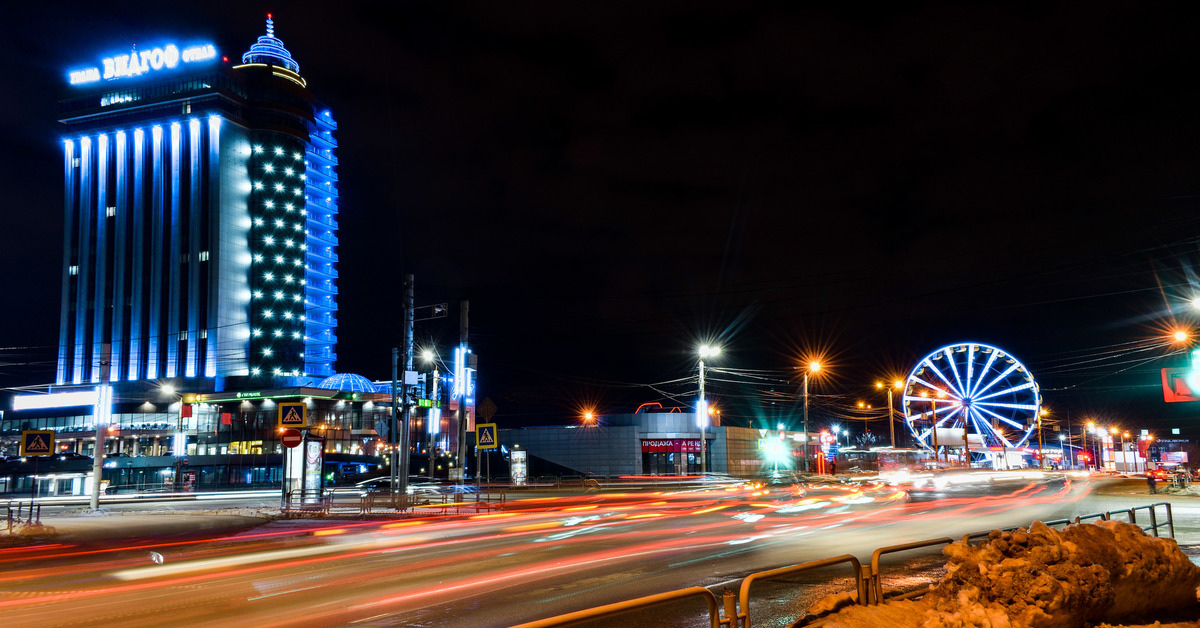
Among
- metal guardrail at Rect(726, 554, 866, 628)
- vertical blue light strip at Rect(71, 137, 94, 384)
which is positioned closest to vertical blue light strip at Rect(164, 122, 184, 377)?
vertical blue light strip at Rect(71, 137, 94, 384)

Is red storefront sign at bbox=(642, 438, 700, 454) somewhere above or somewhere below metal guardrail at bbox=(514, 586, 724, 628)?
below

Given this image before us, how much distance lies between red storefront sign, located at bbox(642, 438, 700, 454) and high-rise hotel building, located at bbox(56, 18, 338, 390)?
57516mm

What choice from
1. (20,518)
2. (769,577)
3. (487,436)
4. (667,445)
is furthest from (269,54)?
(769,577)

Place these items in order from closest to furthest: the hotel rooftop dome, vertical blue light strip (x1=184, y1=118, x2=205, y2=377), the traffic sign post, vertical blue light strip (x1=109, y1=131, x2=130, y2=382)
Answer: the traffic sign post
vertical blue light strip (x1=184, y1=118, x2=205, y2=377)
vertical blue light strip (x1=109, y1=131, x2=130, y2=382)
the hotel rooftop dome

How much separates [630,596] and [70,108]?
128m

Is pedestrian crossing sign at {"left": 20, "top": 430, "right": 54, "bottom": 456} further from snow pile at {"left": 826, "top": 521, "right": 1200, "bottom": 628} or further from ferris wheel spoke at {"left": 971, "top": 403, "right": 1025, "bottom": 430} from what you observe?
ferris wheel spoke at {"left": 971, "top": 403, "right": 1025, "bottom": 430}

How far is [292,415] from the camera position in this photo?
25.9 meters

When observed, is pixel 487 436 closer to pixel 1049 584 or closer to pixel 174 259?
pixel 1049 584

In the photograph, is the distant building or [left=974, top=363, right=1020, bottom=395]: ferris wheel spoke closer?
[left=974, top=363, right=1020, bottom=395]: ferris wheel spoke

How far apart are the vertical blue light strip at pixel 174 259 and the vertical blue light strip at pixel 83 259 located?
1250 cm

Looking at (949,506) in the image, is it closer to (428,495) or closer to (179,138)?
(428,495)

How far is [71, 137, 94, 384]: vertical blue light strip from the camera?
108m

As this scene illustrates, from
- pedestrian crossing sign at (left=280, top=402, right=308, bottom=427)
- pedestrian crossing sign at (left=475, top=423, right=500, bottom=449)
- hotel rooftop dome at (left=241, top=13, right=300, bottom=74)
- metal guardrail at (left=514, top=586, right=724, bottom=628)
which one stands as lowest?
metal guardrail at (left=514, top=586, right=724, bottom=628)

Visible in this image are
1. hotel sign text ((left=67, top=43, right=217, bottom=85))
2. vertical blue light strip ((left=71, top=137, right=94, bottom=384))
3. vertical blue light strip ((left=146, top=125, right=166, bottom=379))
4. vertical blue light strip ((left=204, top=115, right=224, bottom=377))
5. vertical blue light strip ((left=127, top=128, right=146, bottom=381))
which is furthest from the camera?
hotel sign text ((left=67, top=43, right=217, bottom=85))
